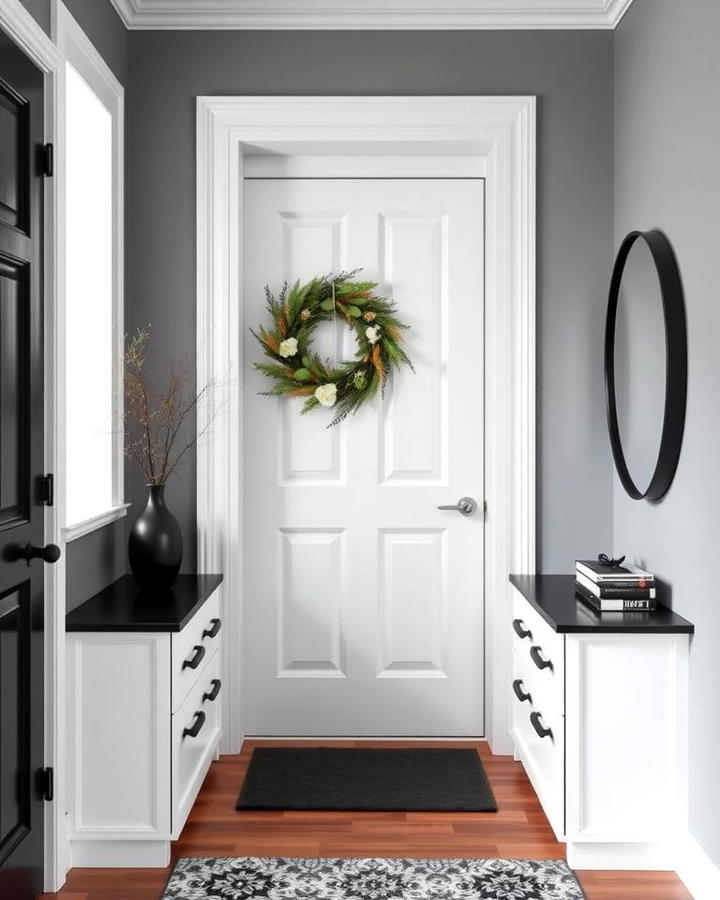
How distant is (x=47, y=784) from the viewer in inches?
89.9

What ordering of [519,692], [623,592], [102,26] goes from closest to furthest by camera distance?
[623,592], [102,26], [519,692]

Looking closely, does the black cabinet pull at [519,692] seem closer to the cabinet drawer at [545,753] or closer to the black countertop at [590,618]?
the cabinet drawer at [545,753]

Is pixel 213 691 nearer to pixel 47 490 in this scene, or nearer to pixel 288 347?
pixel 47 490

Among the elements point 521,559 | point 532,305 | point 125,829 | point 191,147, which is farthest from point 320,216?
point 125,829

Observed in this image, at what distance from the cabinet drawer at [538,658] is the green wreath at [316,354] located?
97 cm

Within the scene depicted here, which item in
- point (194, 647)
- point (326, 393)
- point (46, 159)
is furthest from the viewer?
point (326, 393)

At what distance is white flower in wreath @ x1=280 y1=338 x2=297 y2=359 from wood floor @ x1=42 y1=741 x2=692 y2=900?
5.04ft

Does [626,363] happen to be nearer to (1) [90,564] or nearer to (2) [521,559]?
(2) [521,559]

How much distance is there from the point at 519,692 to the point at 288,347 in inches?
57.7

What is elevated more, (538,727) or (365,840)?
(538,727)

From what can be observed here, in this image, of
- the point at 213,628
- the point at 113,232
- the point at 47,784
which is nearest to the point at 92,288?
the point at 113,232

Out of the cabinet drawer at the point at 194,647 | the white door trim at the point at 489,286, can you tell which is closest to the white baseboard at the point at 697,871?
the white door trim at the point at 489,286

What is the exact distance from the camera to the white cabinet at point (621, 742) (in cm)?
239

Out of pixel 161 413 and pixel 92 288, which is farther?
pixel 161 413
